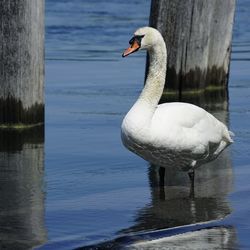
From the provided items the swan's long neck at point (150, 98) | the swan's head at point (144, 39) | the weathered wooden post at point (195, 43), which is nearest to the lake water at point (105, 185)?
the weathered wooden post at point (195, 43)

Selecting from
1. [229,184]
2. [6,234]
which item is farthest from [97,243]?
[229,184]

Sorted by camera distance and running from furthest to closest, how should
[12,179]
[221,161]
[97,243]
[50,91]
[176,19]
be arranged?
1. [50,91]
2. [176,19]
3. [221,161]
4. [12,179]
5. [97,243]

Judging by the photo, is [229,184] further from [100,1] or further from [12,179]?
[100,1]

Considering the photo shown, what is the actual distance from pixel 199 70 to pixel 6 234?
20.5 ft

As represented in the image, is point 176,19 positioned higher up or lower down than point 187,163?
higher up

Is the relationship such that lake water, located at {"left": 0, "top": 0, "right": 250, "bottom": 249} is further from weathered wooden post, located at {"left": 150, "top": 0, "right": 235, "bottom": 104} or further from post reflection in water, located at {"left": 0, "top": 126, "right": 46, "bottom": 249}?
weathered wooden post, located at {"left": 150, "top": 0, "right": 235, "bottom": 104}

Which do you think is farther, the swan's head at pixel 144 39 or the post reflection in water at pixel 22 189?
the swan's head at pixel 144 39

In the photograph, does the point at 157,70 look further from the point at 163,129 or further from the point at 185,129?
the point at 163,129

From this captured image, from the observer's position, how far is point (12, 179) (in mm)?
9633

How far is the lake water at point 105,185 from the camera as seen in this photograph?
7.91 meters

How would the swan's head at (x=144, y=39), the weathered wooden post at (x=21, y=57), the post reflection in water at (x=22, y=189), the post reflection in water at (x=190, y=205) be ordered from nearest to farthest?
the post reflection in water at (x=190, y=205) < the post reflection in water at (x=22, y=189) < the swan's head at (x=144, y=39) < the weathered wooden post at (x=21, y=57)

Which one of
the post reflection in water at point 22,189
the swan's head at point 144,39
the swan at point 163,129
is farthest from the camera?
the swan's head at point 144,39

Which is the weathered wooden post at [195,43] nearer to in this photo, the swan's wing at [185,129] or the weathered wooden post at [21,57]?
the weathered wooden post at [21,57]

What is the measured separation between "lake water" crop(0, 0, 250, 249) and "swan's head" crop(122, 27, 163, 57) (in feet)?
3.69
